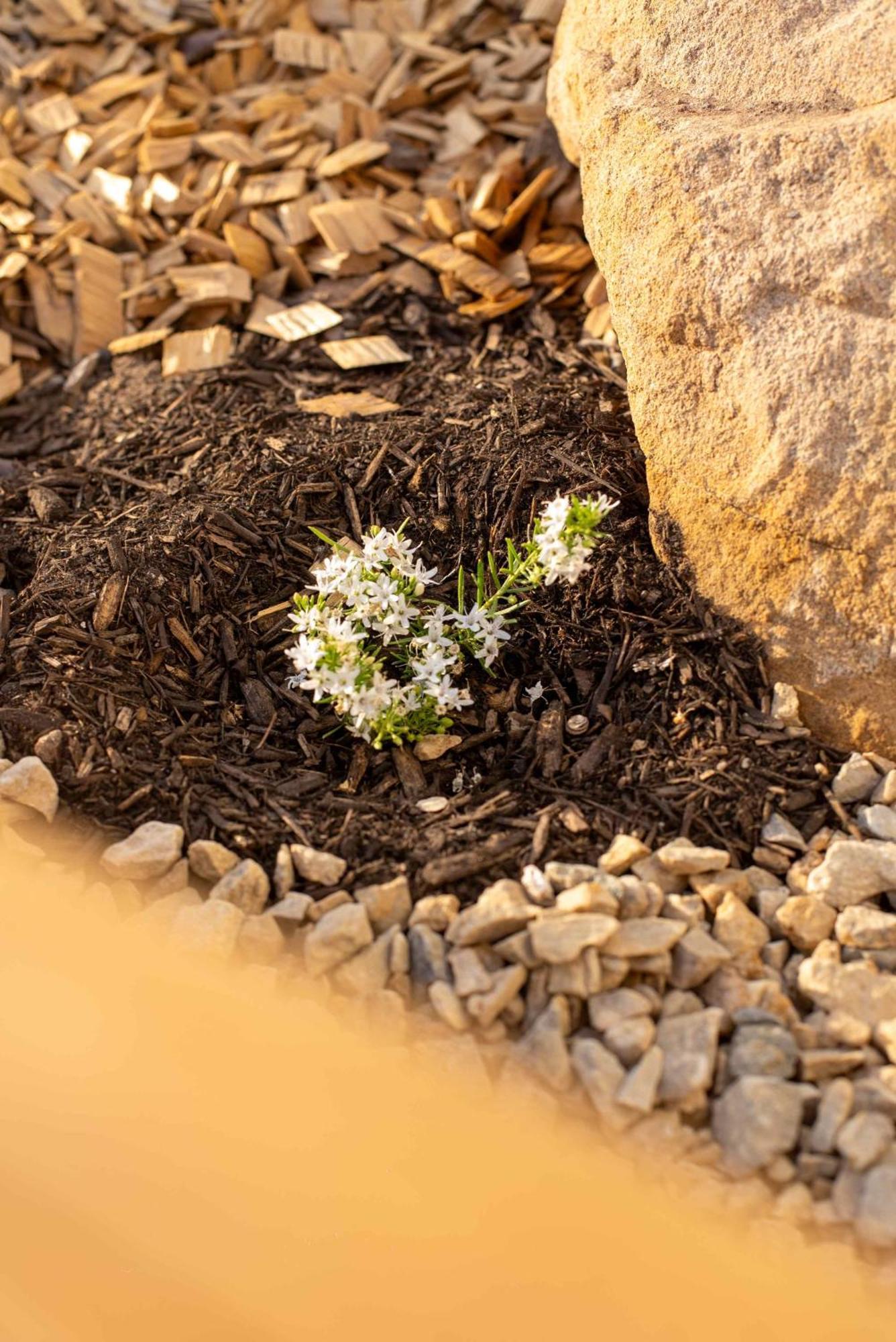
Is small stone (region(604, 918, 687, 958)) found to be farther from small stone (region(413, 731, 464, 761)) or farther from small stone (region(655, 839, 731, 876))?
small stone (region(413, 731, 464, 761))

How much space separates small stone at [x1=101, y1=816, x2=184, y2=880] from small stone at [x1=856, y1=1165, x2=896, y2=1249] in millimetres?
1612

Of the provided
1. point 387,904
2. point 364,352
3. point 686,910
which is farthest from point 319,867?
point 364,352

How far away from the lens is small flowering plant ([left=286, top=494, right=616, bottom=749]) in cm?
289

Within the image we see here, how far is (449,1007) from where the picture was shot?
250cm

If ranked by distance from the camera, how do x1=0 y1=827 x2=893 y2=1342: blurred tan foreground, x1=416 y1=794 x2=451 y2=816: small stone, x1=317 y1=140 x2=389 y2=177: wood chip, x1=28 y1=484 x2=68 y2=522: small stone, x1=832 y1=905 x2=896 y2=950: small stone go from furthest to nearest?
x1=317 y1=140 x2=389 y2=177: wood chip
x1=28 y1=484 x2=68 y2=522: small stone
x1=416 y1=794 x2=451 y2=816: small stone
x1=832 y1=905 x2=896 y2=950: small stone
x1=0 y1=827 x2=893 y2=1342: blurred tan foreground

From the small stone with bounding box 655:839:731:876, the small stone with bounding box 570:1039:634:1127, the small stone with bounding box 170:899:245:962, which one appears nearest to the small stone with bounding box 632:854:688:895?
the small stone with bounding box 655:839:731:876

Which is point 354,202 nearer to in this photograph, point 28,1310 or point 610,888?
point 610,888

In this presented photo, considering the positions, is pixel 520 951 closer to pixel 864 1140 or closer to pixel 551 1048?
pixel 551 1048

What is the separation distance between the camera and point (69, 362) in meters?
4.95

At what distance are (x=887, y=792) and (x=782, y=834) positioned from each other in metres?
0.32

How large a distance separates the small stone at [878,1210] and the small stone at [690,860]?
72 cm

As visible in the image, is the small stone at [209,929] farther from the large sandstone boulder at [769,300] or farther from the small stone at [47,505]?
the small stone at [47,505]

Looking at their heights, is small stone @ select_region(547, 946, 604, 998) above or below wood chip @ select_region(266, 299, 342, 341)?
below

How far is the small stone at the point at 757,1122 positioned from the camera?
91.7 inches
